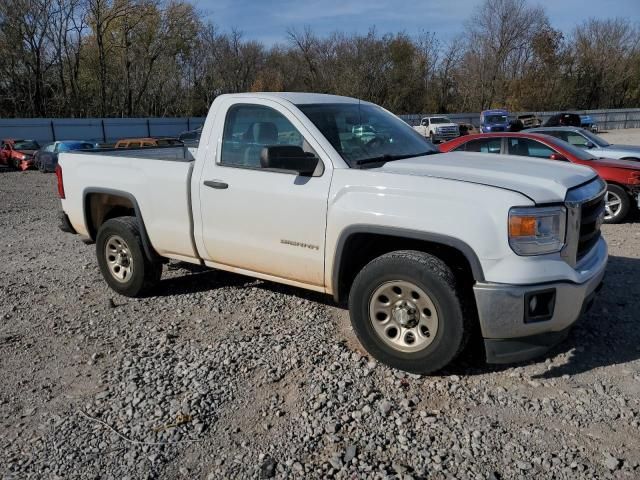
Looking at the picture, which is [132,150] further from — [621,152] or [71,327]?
[621,152]

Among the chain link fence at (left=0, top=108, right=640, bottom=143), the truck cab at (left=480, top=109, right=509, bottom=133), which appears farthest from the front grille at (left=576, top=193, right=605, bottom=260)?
the truck cab at (left=480, top=109, right=509, bottom=133)

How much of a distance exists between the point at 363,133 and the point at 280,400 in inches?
85.4

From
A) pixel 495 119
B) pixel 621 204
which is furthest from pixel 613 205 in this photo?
pixel 495 119

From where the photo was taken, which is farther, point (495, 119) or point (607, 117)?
point (607, 117)

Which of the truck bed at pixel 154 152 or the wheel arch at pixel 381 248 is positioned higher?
the truck bed at pixel 154 152

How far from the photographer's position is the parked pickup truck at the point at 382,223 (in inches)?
133

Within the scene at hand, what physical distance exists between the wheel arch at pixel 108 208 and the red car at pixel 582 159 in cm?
503

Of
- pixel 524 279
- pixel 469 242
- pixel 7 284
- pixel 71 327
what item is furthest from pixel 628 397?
pixel 7 284

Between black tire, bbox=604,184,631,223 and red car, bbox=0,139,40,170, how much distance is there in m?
23.6

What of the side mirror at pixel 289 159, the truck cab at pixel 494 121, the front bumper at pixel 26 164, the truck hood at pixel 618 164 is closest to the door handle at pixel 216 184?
the side mirror at pixel 289 159

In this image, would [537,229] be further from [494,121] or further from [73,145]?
[494,121]

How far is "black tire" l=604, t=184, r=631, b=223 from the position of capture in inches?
353

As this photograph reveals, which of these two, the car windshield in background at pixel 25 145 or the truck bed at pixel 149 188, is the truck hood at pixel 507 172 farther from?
the car windshield in background at pixel 25 145

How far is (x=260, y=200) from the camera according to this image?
429 centimetres
